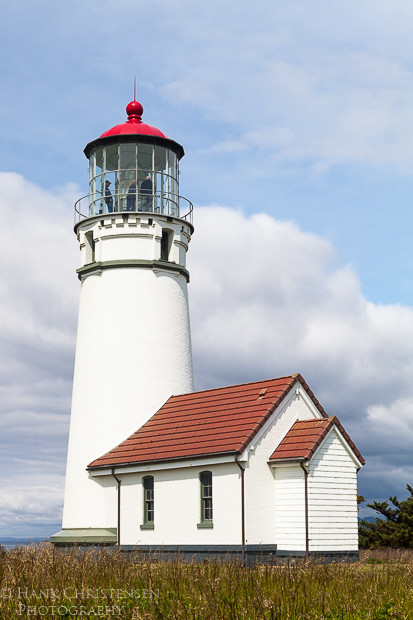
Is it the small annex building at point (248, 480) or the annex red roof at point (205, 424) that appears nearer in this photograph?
the small annex building at point (248, 480)

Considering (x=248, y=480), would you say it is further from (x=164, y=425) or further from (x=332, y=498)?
(x=164, y=425)

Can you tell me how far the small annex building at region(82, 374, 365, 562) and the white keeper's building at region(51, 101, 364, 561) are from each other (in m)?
0.04

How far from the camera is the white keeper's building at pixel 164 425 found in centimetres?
2111

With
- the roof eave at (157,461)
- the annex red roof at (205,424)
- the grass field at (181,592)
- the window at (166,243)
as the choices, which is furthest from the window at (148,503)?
the grass field at (181,592)

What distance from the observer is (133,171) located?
2714 centimetres

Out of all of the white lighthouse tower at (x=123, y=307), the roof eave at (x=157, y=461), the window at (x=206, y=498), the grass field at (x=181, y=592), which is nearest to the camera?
the grass field at (x=181, y=592)

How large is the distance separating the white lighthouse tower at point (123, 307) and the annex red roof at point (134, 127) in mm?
45

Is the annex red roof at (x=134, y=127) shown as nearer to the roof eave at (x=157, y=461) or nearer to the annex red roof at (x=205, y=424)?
the annex red roof at (x=205, y=424)

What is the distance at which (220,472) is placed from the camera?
2134 centimetres

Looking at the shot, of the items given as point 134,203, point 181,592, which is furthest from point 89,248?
point 181,592

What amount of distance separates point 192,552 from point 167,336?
7396 mm

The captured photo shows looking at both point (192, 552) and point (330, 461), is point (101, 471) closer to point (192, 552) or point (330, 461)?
point (192, 552)

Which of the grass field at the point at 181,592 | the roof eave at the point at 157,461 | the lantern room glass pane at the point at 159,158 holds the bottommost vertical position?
the grass field at the point at 181,592

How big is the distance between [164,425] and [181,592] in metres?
14.3
